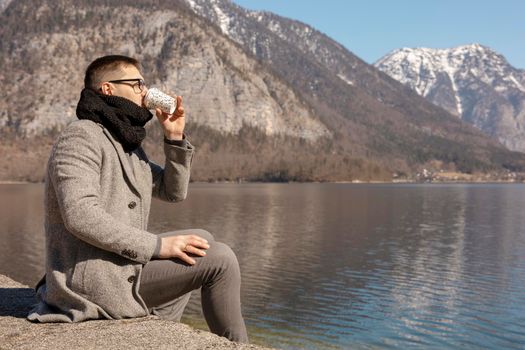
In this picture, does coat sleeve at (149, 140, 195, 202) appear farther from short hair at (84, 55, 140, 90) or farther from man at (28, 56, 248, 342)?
short hair at (84, 55, 140, 90)

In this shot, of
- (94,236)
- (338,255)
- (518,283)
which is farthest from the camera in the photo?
(338,255)

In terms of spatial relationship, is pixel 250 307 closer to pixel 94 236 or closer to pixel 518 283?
pixel 518 283

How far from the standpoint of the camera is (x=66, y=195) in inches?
182

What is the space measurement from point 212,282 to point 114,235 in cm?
87

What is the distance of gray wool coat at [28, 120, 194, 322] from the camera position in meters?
4.64

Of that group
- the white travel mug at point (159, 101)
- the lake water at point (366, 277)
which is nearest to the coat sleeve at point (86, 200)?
the white travel mug at point (159, 101)

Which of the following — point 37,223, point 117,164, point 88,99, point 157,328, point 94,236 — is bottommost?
point 37,223

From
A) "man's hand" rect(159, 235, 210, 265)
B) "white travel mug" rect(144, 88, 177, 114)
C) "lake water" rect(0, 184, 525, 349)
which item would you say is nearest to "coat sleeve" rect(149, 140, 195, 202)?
"white travel mug" rect(144, 88, 177, 114)

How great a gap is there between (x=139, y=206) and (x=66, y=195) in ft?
2.00

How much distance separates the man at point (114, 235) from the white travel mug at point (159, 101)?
72 mm

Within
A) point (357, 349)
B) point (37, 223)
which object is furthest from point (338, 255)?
point (37, 223)

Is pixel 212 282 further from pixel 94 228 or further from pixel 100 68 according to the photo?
pixel 100 68

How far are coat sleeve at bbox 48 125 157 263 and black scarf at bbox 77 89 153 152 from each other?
8.4 inches

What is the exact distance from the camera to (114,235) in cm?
466
